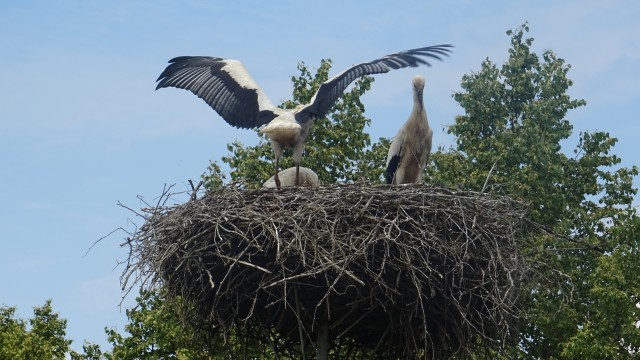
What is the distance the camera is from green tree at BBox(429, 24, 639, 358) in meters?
21.6

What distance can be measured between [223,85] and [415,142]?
207 cm

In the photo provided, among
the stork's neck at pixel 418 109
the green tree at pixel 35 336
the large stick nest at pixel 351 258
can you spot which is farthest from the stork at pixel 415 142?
the green tree at pixel 35 336

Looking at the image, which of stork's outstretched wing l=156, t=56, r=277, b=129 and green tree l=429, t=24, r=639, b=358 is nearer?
stork's outstretched wing l=156, t=56, r=277, b=129

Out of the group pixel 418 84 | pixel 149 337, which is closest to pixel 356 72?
pixel 418 84

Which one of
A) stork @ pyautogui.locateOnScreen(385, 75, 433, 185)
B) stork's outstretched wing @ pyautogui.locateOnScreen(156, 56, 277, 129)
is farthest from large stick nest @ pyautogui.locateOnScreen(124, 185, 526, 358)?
stork's outstretched wing @ pyautogui.locateOnScreen(156, 56, 277, 129)

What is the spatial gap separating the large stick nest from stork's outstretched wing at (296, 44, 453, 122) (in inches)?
75.0

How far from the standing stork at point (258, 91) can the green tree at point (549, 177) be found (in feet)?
20.7

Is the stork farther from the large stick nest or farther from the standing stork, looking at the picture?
the large stick nest

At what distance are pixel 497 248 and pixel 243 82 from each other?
12.2 feet

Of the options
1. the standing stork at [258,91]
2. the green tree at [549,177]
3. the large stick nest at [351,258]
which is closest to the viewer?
the large stick nest at [351,258]

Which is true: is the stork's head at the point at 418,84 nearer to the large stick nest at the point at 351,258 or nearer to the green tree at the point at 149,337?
the large stick nest at the point at 351,258

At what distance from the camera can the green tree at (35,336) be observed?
24156 millimetres

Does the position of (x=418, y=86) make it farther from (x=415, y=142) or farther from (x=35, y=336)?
(x=35, y=336)

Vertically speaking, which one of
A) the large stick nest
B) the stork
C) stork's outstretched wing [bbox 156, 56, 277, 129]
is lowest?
the large stick nest
